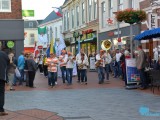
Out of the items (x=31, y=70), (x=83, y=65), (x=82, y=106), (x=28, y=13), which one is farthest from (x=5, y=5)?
(x=28, y=13)

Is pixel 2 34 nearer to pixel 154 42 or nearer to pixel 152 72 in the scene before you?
pixel 154 42

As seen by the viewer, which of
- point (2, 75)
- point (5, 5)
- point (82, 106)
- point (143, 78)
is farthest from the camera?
point (5, 5)

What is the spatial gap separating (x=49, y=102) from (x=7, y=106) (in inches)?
54.9

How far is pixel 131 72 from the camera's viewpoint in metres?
15.6

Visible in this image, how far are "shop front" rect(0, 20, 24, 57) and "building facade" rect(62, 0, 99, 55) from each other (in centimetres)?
1026

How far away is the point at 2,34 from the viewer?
1014 inches

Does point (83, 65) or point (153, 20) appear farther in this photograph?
point (83, 65)

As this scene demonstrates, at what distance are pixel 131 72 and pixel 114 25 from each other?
1452 cm

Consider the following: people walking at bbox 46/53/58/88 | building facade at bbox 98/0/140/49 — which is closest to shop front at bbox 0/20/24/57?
building facade at bbox 98/0/140/49

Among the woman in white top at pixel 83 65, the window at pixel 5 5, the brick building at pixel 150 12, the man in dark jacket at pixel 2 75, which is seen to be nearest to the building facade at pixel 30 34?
the window at pixel 5 5

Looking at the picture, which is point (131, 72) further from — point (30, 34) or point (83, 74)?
point (30, 34)

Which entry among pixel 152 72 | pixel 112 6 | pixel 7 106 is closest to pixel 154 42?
pixel 152 72

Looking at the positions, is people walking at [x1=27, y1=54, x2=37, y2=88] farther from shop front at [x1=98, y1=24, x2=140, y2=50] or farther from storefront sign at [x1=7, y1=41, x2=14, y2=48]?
storefront sign at [x1=7, y1=41, x2=14, y2=48]

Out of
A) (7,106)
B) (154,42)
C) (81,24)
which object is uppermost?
(81,24)
